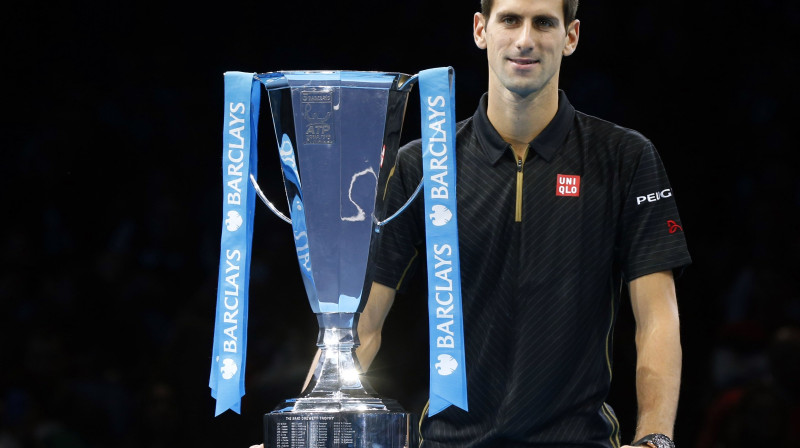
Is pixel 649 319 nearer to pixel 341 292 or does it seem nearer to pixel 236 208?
pixel 341 292

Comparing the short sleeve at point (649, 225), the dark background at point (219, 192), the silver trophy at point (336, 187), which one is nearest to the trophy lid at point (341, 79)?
the silver trophy at point (336, 187)

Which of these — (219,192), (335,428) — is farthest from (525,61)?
(219,192)

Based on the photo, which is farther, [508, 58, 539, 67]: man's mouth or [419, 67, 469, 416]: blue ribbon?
[508, 58, 539, 67]: man's mouth

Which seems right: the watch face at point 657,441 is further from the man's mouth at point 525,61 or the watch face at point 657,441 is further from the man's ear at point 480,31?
the man's ear at point 480,31

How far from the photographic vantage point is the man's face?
5.79 feet

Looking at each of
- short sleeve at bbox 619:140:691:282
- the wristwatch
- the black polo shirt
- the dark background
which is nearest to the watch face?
the wristwatch

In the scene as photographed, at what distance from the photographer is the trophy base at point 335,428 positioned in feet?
4.74


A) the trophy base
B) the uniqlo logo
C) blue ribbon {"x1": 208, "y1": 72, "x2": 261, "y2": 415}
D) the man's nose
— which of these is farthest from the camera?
the uniqlo logo

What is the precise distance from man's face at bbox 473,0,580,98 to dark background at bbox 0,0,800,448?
199cm

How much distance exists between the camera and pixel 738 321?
12.5ft

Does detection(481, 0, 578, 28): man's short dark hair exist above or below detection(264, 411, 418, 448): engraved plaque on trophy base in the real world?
above

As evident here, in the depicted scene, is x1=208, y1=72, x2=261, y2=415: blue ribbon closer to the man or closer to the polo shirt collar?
the man

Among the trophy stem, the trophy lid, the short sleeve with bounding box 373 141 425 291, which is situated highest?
the trophy lid

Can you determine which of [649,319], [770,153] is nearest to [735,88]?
[770,153]
